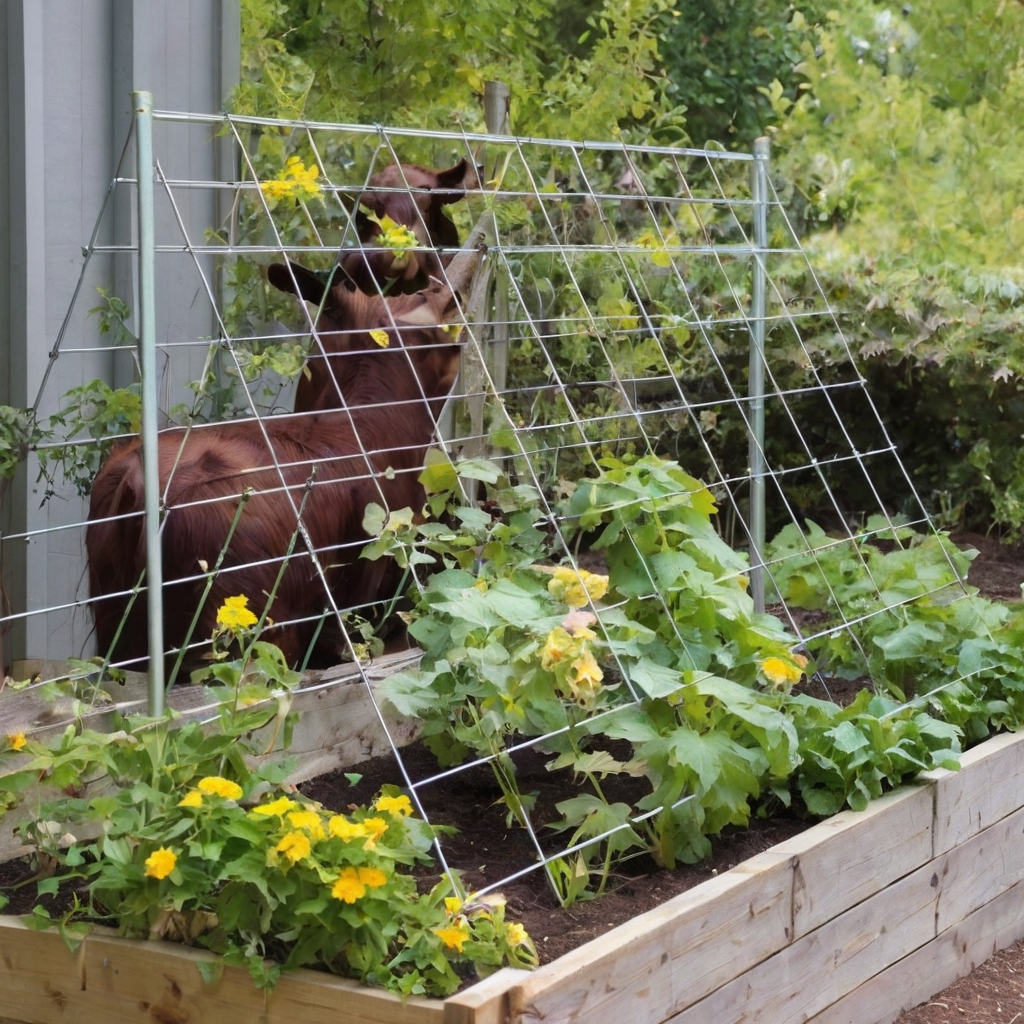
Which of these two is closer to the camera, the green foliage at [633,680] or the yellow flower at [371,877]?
the yellow flower at [371,877]

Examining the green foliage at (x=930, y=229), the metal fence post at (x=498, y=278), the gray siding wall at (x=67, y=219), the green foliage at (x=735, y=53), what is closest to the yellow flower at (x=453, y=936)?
the gray siding wall at (x=67, y=219)

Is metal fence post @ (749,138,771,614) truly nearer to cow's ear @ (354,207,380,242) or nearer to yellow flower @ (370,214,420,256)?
cow's ear @ (354,207,380,242)

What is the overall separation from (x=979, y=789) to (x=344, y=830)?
1.79m

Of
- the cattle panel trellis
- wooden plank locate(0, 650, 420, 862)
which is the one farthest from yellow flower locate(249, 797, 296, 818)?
wooden plank locate(0, 650, 420, 862)

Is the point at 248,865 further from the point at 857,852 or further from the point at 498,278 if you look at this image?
the point at 498,278

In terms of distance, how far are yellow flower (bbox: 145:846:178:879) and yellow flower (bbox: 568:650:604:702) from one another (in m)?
0.75

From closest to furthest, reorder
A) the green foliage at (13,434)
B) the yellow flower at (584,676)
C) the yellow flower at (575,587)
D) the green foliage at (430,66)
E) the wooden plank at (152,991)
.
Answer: the wooden plank at (152,991) < the yellow flower at (584,676) < the yellow flower at (575,587) < the green foliage at (13,434) < the green foliage at (430,66)

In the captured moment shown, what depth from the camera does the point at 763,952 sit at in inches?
95.0

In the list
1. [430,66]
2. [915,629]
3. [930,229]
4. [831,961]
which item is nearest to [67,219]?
[430,66]

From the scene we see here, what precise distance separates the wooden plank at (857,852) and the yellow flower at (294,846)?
103 cm

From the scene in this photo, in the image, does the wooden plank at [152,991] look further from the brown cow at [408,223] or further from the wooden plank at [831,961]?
the brown cow at [408,223]

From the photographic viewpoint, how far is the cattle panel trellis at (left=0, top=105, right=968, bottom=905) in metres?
2.63

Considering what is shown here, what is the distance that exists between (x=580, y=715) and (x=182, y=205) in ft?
7.26

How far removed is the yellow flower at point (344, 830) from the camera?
6.27 ft
